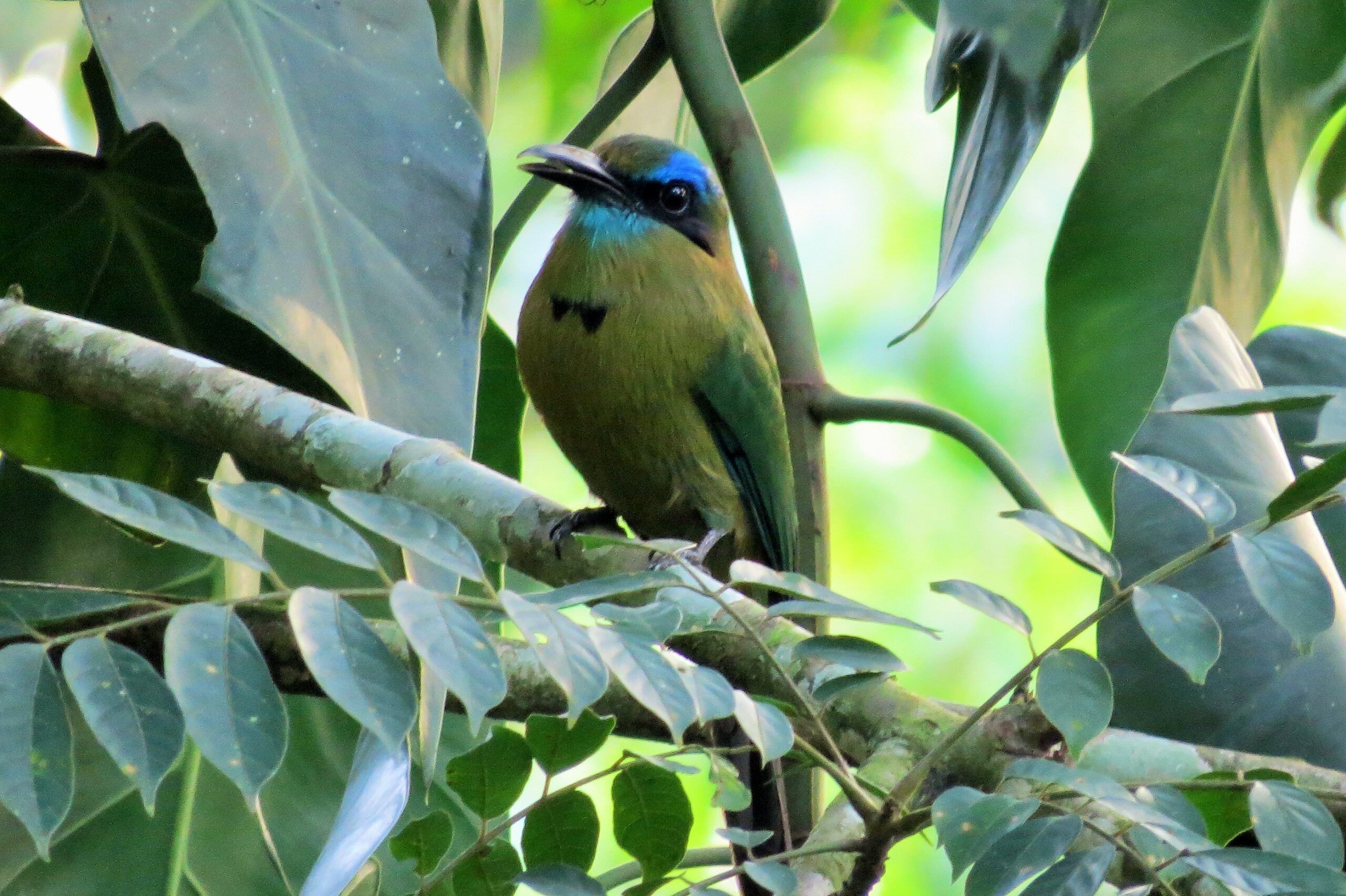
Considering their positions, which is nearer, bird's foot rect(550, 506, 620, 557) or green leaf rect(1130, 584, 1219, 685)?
green leaf rect(1130, 584, 1219, 685)

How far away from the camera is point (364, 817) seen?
3.46ft

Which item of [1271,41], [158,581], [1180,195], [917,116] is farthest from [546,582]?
[917,116]

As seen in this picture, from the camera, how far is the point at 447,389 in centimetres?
153

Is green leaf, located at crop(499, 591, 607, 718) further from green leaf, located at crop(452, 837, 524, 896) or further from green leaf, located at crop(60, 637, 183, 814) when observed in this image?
green leaf, located at crop(452, 837, 524, 896)

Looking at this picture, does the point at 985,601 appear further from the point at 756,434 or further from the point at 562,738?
the point at 756,434

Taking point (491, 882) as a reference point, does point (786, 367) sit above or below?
above

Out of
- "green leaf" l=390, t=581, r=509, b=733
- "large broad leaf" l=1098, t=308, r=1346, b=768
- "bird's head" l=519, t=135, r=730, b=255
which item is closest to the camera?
"green leaf" l=390, t=581, r=509, b=733

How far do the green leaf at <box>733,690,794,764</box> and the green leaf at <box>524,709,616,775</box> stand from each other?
17 centimetres

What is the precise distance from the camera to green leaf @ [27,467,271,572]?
2.77ft

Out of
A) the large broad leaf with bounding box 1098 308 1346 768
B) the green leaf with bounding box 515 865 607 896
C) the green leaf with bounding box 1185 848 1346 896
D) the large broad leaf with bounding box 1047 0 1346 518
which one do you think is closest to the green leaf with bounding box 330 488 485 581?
the green leaf with bounding box 515 865 607 896

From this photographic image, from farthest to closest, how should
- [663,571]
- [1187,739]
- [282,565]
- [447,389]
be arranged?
[282,565] → [1187,739] → [447,389] → [663,571]

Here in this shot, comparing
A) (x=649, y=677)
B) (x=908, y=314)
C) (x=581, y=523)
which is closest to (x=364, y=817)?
(x=649, y=677)

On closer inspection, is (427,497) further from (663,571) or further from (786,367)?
(786,367)

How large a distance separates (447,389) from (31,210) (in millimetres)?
946
